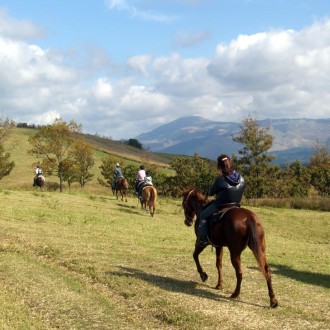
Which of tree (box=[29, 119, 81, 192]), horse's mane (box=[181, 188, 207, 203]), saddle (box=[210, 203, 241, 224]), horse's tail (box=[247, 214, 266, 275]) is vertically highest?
tree (box=[29, 119, 81, 192])

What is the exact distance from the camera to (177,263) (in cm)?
1520

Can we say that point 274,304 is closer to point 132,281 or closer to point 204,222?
point 204,222

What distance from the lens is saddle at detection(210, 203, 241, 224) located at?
11586 mm

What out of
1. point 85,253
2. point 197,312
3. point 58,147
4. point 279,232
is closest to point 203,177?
point 58,147

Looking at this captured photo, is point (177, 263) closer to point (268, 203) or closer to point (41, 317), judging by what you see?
point (41, 317)

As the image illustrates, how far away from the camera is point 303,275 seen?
15.7 metres

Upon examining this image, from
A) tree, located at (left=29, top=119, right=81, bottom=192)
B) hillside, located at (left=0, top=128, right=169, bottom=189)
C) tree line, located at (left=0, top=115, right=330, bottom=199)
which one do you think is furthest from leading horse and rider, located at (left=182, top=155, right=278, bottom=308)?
hillside, located at (left=0, top=128, right=169, bottom=189)

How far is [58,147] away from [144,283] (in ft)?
188

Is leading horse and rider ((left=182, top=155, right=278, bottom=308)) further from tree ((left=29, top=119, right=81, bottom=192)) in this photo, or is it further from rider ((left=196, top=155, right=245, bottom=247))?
tree ((left=29, top=119, right=81, bottom=192))

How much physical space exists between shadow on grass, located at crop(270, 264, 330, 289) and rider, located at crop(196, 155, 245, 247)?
4.85 m

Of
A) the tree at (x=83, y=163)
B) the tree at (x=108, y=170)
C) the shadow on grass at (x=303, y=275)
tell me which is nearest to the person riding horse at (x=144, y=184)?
the shadow on grass at (x=303, y=275)

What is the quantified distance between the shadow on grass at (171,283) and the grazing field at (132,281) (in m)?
0.03

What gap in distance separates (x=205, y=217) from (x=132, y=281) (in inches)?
107

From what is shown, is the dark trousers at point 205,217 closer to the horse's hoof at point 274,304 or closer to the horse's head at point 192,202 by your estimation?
the horse's head at point 192,202
